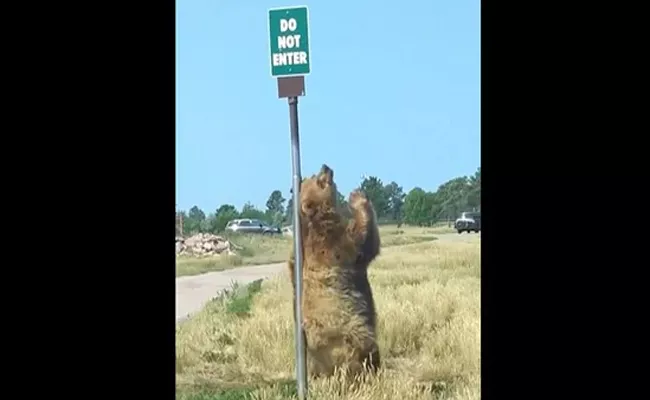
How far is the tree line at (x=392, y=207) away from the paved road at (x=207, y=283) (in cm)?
10

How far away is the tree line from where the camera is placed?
7.73 feet

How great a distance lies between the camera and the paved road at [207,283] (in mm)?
2441

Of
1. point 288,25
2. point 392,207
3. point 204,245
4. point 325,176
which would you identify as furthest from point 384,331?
point 288,25

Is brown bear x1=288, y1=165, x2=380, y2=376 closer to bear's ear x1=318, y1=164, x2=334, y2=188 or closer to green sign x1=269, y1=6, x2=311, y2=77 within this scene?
bear's ear x1=318, y1=164, x2=334, y2=188

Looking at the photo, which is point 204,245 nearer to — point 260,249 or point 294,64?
point 260,249

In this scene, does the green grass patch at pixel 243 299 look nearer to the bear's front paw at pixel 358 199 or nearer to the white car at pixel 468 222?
the bear's front paw at pixel 358 199

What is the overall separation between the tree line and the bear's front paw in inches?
0.6

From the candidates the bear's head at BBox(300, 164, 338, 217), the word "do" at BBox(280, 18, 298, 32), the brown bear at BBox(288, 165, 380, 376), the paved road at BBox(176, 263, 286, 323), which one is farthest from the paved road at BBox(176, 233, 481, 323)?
the word "do" at BBox(280, 18, 298, 32)

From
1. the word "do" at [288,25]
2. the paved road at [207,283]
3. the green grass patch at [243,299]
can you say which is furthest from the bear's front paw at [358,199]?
the word "do" at [288,25]

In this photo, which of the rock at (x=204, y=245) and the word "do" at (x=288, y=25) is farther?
the rock at (x=204, y=245)
